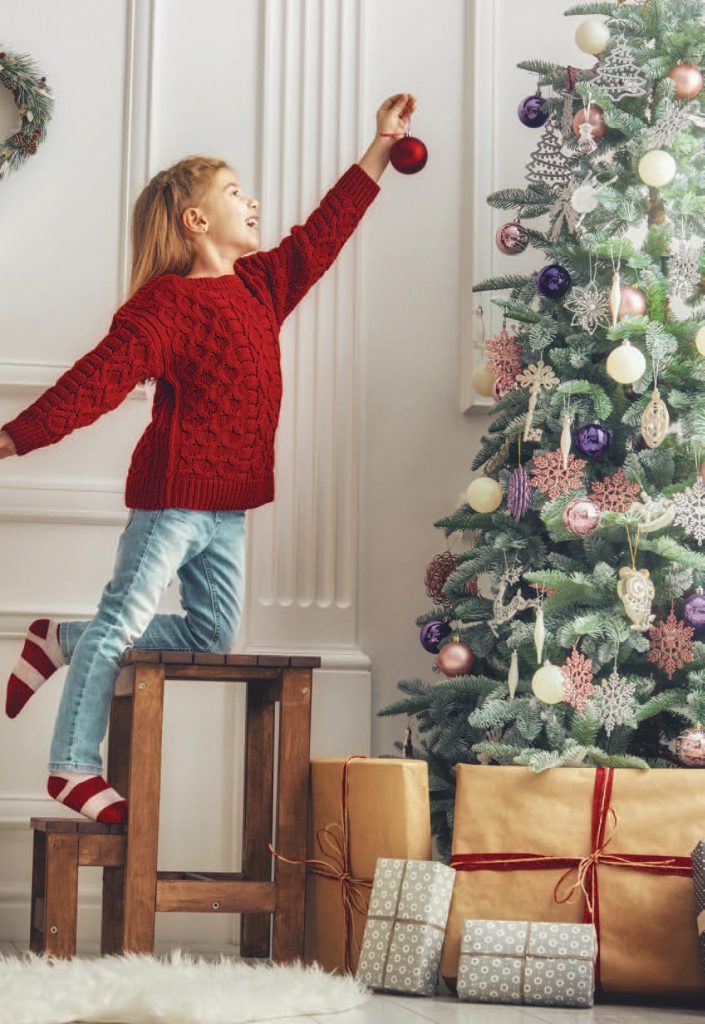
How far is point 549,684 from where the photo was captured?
2.01m

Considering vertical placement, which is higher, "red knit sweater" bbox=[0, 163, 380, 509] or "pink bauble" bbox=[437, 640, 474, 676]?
"red knit sweater" bbox=[0, 163, 380, 509]

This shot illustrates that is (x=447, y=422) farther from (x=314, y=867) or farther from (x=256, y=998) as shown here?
(x=256, y=998)

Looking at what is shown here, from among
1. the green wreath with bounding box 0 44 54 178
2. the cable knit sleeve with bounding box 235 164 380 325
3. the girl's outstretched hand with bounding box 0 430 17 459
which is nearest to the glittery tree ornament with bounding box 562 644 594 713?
→ the cable knit sleeve with bounding box 235 164 380 325

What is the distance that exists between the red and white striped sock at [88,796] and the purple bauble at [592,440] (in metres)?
0.93

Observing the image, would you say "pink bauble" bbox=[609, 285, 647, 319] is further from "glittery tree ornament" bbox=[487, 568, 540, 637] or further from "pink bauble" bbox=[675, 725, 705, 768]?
"pink bauble" bbox=[675, 725, 705, 768]

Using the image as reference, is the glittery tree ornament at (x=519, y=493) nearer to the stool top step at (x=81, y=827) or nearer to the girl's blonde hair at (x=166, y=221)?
the girl's blonde hair at (x=166, y=221)

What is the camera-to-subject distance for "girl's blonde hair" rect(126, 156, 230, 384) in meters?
2.33

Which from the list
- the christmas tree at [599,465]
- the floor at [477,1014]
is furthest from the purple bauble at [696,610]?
the floor at [477,1014]

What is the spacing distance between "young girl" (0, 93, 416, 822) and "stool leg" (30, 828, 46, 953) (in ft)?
0.45

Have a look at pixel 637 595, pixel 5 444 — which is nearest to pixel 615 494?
pixel 637 595

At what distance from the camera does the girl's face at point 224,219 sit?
234cm

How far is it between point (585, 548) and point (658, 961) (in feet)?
2.09

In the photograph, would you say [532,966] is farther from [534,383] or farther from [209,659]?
[534,383]

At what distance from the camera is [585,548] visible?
84.1 inches
